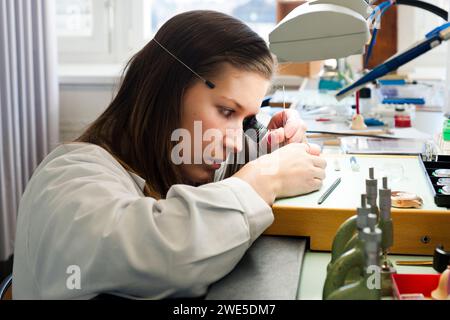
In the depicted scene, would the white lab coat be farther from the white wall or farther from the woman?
the white wall

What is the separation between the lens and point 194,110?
1156 millimetres

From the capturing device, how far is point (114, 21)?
139 inches

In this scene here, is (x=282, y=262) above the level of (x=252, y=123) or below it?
below

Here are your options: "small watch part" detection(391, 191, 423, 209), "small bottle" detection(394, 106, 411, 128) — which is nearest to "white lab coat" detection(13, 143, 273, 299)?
"small watch part" detection(391, 191, 423, 209)

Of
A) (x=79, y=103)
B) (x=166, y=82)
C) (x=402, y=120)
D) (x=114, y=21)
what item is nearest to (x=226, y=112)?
(x=166, y=82)

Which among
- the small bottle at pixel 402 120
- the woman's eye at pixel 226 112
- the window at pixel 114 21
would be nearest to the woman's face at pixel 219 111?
the woman's eye at pixel 226 112

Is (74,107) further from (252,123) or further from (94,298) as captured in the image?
(94,298)

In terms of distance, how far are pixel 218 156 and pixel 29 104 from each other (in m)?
1.81

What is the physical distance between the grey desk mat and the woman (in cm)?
3

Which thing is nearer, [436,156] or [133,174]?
[133,174]

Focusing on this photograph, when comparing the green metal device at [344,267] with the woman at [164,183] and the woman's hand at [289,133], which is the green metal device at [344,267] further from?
the woman's hand at [289,133]

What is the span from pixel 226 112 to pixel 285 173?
0.15 metres

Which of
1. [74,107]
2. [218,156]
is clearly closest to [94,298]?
[218,156]
